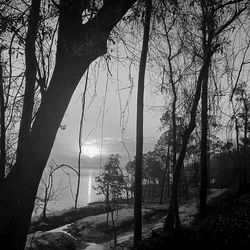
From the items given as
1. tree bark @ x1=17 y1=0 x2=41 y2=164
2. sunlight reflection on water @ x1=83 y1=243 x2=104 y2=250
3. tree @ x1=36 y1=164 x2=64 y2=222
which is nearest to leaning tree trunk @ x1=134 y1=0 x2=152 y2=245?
tree @ x1=36 y1=164 x2=64 y2=222

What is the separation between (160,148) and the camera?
48.2 meters

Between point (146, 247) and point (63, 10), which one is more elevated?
point (63, 10)

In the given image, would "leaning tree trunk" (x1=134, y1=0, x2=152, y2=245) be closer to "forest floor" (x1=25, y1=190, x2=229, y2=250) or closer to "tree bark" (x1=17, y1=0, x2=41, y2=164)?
"tree bark" (x1=17, y1=0, x2=41, y2=164)

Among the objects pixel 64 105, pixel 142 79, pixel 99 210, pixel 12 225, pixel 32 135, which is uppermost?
pixel 142 79

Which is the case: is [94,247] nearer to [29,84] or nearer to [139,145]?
[139,145]

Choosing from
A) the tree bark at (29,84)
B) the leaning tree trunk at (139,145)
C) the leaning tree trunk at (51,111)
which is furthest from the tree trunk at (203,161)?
the tree bark at (29,84)

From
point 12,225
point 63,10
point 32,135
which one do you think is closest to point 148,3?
point 63,10

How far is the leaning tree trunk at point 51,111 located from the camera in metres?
2.69

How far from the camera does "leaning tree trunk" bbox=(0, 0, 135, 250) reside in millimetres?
2686

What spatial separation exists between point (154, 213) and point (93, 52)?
101ft

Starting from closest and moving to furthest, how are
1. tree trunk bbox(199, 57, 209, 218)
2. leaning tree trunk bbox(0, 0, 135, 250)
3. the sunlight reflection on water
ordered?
leaning tree trunk bbox(0, 0, 135, 250)
tree trunk bbox(199, 57, 209, 218)
the sunlight reflection on water

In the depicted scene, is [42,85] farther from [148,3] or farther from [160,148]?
[160,148]

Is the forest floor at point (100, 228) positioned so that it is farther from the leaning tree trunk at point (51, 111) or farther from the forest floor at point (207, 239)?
the leaning tree trunk at point (51, 111)

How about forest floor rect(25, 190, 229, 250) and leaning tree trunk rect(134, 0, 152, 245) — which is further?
forest floor rect(25, 190, 229, 250)
